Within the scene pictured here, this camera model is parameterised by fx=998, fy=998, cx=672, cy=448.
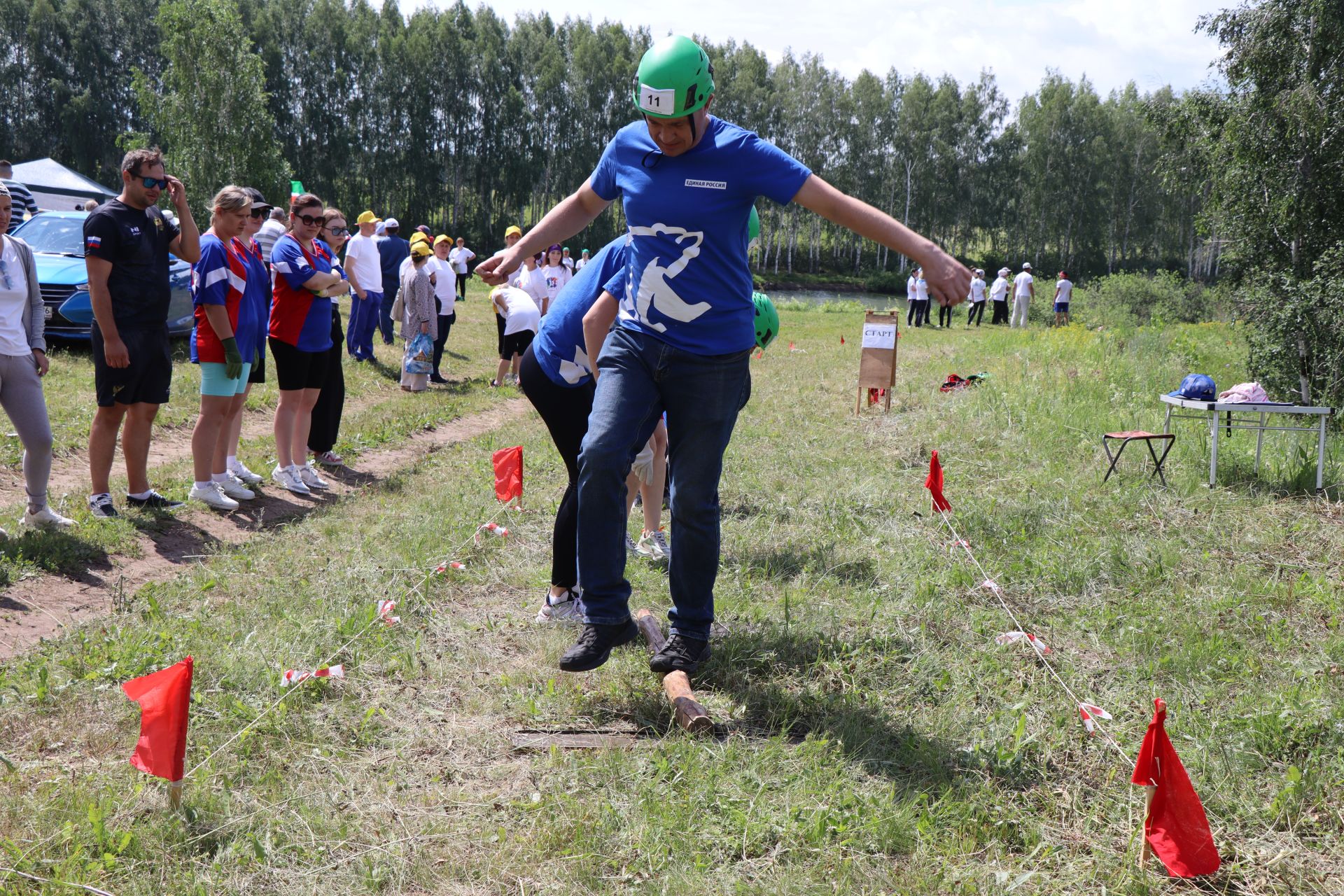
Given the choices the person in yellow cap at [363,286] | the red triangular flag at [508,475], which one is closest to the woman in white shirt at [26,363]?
the red triangular flag at [508,475]

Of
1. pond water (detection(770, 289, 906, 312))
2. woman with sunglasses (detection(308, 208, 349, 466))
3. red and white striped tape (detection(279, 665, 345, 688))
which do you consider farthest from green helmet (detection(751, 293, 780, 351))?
pond water (detection(770, 289, 906, 312))

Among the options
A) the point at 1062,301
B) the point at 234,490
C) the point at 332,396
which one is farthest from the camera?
the point at 1062,301

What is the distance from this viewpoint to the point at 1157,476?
725 centimetres

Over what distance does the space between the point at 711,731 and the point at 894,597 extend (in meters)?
1.77

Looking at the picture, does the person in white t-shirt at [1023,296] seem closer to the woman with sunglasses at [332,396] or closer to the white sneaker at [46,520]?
the woman with sunglasses at [332,396]

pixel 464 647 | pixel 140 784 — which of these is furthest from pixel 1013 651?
pixel 140 784

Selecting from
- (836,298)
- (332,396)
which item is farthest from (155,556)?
(836,298)

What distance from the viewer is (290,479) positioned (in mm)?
7453

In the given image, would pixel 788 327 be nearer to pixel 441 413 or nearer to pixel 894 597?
pixel 441 413

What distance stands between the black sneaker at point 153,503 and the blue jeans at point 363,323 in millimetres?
6879

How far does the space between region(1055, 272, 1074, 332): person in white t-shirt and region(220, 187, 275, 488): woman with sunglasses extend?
26.5 metres

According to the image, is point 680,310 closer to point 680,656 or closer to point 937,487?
point 680,656

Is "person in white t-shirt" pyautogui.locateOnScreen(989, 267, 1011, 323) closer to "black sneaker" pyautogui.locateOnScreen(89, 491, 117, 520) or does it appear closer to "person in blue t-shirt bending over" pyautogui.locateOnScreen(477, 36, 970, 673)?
"black sneaker" pyautogui.locateOnScreen(89, 491, 117, 520)

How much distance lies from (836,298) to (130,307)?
47.4m
